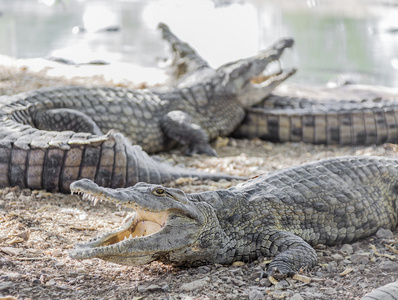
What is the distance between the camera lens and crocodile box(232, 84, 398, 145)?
6305mm

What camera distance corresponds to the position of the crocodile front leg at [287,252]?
291 cm

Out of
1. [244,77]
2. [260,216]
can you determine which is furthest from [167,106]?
[260,216]

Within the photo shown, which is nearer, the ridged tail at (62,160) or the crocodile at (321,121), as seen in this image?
the ridged tail at (62,160)

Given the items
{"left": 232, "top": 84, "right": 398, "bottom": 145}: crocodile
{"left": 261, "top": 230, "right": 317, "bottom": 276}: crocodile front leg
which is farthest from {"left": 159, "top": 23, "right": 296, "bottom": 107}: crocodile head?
{"left": 261, "top": 230, "right": 317, "bottom": 276}: crocodile front leg

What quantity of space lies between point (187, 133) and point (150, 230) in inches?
123

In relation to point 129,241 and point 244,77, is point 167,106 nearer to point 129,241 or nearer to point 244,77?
point 244,77

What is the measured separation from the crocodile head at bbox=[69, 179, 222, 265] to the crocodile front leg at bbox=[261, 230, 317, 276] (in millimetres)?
350

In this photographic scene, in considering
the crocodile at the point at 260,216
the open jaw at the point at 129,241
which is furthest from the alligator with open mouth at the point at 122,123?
the open jaw at the point at 129,241

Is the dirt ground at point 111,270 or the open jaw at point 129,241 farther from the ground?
the open jaw at point 129,241

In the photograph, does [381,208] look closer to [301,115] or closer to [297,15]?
[301,115]

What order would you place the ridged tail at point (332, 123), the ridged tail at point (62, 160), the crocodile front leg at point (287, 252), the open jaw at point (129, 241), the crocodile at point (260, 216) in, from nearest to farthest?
1. the open jaw at point (129, 241)
2. the crocodile at point (260, 216)
3. the crocodile front leg at point (287, 252)
4. the ridged tail at point (62, 160)
5. the ridged tail at point (332, 123)

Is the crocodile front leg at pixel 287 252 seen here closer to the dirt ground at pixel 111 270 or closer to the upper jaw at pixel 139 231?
the dirt ground at pixel 111 270

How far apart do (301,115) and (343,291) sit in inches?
156

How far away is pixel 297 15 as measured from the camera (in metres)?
17.3
